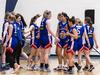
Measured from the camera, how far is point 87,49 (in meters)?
11.8

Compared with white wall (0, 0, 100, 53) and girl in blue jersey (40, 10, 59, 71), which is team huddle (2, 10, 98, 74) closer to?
girl in blue jersey (40, 10, 59, 71)

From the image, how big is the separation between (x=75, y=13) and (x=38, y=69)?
295 inches

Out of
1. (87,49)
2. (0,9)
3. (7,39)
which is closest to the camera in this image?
(7,39)

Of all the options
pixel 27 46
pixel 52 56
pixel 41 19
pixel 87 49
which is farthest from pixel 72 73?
pixel 52 56

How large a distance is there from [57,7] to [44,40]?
296 inches

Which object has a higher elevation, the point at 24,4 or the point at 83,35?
the point at 24,4

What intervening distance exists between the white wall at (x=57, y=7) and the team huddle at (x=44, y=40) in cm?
665

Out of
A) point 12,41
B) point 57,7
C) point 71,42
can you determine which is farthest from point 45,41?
point 57,7

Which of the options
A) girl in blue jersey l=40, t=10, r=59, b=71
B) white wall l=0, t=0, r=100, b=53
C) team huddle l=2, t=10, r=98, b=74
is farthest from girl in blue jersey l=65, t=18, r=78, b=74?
white wall l=0, t=0, r=100, b=53

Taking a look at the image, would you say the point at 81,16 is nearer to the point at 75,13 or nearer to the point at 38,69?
the point at 75,13

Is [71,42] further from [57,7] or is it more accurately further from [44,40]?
[57,7]

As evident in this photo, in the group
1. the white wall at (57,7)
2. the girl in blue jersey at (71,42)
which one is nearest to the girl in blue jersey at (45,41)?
the girl in blue jersey at (71,42)

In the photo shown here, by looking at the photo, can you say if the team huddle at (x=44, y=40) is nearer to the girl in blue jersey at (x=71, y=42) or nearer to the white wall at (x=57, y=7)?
the girl in blue jersey at (x=71, y=42)

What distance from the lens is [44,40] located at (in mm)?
11375
